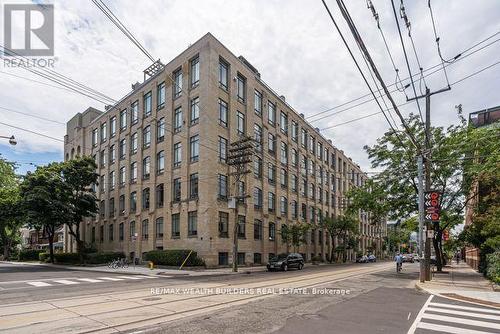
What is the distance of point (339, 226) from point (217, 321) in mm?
45309

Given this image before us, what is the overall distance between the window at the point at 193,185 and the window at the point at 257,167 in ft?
24.9

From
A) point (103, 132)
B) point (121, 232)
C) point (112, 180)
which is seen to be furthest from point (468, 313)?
point (103, 132)

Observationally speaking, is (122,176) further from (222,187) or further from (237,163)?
(237,163)

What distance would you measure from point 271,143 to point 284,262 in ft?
52.0

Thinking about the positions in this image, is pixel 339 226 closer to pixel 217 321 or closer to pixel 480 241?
pixel 480 241

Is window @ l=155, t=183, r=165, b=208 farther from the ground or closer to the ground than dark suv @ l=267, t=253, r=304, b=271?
farther from the ground

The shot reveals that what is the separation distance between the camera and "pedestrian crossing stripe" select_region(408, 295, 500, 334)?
894cm

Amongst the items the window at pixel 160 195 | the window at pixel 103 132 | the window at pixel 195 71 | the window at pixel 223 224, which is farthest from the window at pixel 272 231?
the window at pixel 103 132

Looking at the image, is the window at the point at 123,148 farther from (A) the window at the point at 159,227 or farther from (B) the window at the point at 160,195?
(A) the window at the point at 159,227

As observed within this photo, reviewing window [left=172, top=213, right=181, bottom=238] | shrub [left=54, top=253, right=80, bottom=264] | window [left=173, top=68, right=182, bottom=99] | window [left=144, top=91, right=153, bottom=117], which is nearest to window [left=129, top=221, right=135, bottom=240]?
shrub [left=54, top=253, right=80, bottom=264]

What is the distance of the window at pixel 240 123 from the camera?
1489 inches

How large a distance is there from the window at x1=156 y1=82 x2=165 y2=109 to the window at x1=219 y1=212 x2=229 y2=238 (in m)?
13.4

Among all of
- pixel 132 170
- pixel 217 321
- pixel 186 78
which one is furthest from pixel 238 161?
pixel 217 321

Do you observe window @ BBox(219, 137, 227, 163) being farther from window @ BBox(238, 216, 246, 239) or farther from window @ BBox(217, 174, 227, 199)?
window @ BBox(238, 216, 246, 239)
